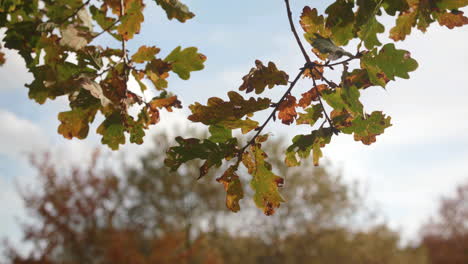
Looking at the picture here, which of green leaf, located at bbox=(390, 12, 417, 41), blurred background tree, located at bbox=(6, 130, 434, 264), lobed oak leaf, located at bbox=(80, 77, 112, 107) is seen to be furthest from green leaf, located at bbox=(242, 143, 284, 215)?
blurred background tree, located at bbox=(6, 130, 434, 264)

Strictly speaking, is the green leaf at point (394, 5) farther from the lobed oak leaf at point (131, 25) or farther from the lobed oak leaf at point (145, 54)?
the lobed oak leaf at point (131, 25)

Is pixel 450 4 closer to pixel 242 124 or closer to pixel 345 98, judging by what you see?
pixel 345 98

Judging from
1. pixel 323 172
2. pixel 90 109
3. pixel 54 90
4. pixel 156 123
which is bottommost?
pixel 54 90

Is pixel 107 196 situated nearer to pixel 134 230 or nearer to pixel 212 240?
pixel 134 230

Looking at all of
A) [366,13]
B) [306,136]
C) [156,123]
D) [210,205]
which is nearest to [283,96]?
[306,136]

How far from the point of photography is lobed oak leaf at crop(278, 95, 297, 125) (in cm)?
195

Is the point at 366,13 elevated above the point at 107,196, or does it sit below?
below

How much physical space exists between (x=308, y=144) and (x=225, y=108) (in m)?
0.43

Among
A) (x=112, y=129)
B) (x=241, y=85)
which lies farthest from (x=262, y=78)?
(x=112, y=129)

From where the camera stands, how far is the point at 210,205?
23.2 m

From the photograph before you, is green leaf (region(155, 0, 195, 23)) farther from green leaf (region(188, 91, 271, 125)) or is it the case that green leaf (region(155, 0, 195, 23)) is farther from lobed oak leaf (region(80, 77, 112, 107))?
lobed oak leaf (region(80, 77, 112, 107))

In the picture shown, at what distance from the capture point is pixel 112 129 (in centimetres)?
205

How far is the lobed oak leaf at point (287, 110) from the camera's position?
6.40 feet

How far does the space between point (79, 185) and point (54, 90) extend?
18751mm
